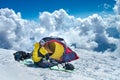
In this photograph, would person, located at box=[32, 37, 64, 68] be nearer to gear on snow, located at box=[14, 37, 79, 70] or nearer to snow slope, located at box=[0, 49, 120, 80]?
gear on snow, located at box=[14, 37, 79, 70]

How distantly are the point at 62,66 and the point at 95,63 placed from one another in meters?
4.75

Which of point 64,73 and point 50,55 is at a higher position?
point 50,55

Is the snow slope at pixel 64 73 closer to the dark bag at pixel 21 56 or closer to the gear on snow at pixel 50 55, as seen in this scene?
the dark bag at pixel 21 56

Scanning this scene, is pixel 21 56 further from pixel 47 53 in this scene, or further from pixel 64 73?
pixel 64 73

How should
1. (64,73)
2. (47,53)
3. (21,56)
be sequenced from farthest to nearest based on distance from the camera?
(21,56)
(47,53)
(64,73)

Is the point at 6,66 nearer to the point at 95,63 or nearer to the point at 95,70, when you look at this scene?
the point at 95,70

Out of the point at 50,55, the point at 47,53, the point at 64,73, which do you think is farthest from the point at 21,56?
the point at 64,73

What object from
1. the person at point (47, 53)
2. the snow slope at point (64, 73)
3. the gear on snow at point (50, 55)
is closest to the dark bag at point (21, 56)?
the gear on snow at point (50, 55)

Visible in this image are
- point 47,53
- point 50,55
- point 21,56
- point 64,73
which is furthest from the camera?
point 21,56

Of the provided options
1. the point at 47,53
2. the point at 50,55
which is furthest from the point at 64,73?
the point at 50,55

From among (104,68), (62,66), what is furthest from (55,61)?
(104,68)

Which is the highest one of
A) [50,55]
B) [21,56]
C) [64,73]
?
[21,56]

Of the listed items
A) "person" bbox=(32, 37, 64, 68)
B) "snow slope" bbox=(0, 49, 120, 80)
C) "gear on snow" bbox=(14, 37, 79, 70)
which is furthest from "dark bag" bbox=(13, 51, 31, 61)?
"person" bbox=(32, 37, 64, 68)

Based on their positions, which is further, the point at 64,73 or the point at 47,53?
the point at 47,53
